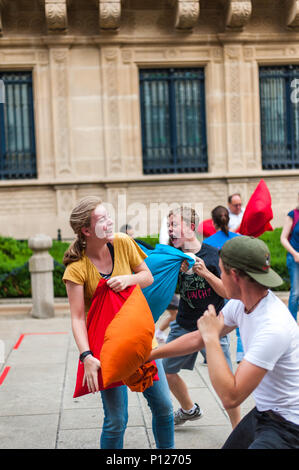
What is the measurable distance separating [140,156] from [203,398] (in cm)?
1065

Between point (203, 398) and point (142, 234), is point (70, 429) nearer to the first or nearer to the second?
point (203, 398)

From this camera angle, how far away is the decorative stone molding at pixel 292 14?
50.8ft

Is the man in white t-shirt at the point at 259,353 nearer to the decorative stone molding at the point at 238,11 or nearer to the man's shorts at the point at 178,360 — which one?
the man's shorts at the point at 178,360

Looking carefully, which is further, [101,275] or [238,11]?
[238,11]

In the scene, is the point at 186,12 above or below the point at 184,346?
above

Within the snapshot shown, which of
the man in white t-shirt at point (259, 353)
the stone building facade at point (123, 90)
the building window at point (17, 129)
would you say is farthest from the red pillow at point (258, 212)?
the building window at point (17, 129)

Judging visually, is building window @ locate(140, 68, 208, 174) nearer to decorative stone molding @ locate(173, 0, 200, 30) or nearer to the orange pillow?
decorative stone molding @ locate(173, 0, 200, 30)

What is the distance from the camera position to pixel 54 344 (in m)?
8.04

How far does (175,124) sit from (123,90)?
5.50 feet

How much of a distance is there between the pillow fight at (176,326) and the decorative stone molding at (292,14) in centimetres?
1242

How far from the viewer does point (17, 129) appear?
1583 centimetres

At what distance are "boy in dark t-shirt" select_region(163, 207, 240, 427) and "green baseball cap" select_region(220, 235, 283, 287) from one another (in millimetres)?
1619

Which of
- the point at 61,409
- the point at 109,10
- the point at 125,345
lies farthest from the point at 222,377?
the point at 109,10

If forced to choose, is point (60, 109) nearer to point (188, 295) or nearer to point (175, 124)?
point (175, 124)
